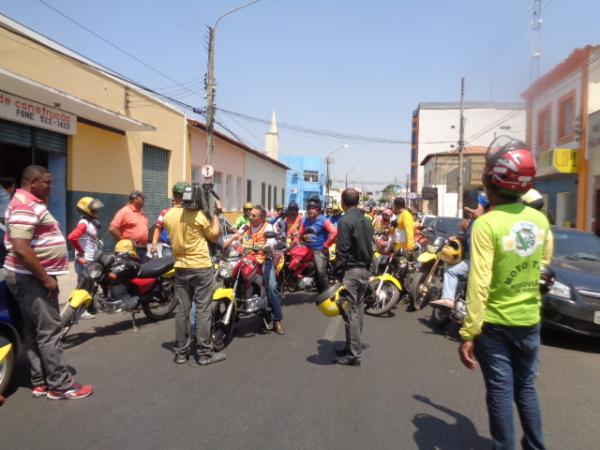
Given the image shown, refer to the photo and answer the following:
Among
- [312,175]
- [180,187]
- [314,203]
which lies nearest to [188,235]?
[180,187]

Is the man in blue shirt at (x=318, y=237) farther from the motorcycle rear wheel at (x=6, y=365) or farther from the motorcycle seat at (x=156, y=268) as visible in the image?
the motorcycle rear wheel at (x=6, y=365)

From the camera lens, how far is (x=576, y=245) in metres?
7.88

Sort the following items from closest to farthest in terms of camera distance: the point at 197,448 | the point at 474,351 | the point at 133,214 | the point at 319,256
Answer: the point at 474,351 < the point at 197,448 < the point at 133,214 < the point at 319,256

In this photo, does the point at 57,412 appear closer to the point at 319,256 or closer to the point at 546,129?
the point at 319,256

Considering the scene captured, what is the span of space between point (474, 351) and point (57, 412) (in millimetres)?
3253

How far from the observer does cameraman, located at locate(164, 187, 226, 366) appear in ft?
17.6

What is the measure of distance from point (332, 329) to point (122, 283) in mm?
2847

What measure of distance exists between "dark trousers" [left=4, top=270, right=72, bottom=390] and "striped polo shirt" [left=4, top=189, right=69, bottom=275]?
0.42 ft

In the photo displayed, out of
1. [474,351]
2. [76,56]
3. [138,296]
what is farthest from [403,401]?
[76,56]

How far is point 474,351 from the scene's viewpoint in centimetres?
305

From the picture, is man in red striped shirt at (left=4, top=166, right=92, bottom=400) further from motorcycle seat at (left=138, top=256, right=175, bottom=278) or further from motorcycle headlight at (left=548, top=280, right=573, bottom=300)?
motorcycle headlight at (left=548, top=280, right=573, bottom=300)

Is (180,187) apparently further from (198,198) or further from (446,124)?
(446,124)

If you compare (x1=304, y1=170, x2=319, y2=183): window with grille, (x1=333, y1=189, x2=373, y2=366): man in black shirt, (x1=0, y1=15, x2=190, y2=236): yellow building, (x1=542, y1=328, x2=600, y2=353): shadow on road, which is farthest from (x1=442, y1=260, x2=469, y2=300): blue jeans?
(x1=304, y1=170, x2=319, y2=183): window with grille

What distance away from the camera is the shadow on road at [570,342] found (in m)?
6.39
